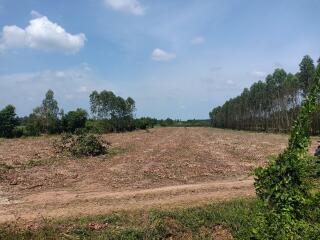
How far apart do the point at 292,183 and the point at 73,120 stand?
5653 centimetres

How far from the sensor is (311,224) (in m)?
7.16

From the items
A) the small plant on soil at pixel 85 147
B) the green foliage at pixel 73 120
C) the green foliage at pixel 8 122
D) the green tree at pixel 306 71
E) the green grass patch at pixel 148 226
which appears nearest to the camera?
the green grass patch at pixel 148 226

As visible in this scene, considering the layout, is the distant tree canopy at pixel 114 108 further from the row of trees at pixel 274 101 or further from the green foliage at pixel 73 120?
the row of trees at pixel 274 101

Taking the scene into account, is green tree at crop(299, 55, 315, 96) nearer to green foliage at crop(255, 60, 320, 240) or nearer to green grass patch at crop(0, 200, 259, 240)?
green grass patch at crop(0, 200, 259, 240)

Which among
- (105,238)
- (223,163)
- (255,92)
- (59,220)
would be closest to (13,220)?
(59,220)

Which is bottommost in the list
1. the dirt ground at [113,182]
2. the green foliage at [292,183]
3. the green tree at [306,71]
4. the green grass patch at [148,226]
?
the green grass patch at [148,226]

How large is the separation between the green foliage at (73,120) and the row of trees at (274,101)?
27.9 metres

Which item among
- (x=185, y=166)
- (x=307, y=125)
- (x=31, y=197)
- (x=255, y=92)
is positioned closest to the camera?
(x=307, y=125)

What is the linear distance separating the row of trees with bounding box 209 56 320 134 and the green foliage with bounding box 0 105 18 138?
3511cm

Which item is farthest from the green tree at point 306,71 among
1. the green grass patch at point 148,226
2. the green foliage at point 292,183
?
the green foliage at point 292,183

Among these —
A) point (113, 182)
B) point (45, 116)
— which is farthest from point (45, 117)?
point (113, 182)

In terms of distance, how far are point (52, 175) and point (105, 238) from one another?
9.33m

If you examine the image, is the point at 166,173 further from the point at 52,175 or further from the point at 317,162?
the point at 317,162

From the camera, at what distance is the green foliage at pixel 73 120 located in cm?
6200
